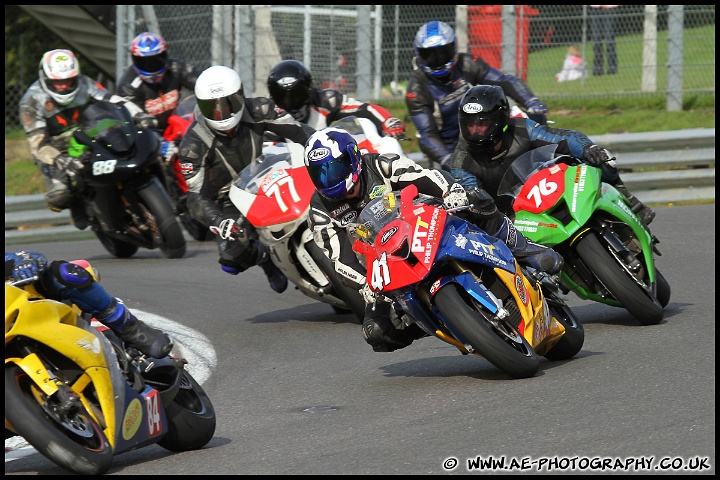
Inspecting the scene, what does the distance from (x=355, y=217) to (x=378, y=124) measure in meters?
3.72

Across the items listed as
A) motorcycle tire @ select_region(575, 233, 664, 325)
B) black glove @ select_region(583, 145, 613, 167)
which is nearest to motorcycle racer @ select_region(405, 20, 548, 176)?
black glove @ select_region(583, 145, 613, 167)

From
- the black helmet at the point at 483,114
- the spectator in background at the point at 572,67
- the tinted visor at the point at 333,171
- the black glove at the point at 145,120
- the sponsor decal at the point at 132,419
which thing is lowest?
the black glove at the point at 145,120

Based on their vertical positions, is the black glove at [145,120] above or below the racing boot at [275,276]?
above

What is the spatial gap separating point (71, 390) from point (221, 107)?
525 centimetres

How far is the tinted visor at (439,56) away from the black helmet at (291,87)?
1284mm

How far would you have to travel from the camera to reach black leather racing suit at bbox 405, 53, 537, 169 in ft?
39.5

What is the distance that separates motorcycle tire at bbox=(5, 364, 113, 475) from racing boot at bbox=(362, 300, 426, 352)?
2.28 meters

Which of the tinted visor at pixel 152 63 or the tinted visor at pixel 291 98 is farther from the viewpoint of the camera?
the tinted visor at pixel 152 63

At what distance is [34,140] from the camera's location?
12906mm

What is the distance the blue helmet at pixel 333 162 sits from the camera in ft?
23.8

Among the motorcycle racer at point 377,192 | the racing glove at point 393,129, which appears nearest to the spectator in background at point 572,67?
the racing glove at point 393,129

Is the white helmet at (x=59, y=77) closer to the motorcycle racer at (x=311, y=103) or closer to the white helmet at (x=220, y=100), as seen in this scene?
the motorcycle racer at (x=311, y=103)

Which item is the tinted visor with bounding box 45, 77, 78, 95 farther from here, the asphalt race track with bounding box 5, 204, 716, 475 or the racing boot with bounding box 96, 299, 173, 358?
the racing boot with bounding box 96, 299, 173, 358

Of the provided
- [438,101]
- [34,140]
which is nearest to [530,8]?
[438,101]
